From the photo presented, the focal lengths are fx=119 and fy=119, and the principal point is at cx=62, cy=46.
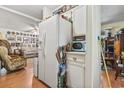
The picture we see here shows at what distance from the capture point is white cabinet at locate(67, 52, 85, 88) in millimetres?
2138

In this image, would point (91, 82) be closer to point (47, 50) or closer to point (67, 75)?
point (67, 75)

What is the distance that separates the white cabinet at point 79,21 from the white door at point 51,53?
49cm

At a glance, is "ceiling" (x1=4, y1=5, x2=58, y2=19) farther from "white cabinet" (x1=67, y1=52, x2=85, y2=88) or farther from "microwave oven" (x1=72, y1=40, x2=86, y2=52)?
"white cabinet" (x1=67, y1=52, x2=85, y2=88)

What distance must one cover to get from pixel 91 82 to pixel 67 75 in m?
0.64

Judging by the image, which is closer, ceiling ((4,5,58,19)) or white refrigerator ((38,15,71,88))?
white refrigerator ((38,15,71,88))

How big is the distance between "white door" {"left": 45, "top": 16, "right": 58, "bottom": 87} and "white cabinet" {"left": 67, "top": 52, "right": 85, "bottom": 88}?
0.94 ft

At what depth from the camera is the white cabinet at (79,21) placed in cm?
244

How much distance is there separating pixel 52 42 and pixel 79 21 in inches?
29.1

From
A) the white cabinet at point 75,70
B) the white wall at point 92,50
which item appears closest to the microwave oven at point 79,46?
the white cabinet at point 75,70

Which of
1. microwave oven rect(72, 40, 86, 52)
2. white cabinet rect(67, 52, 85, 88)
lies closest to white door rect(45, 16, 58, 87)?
white cabinet rect(67, 52, 85, 88)

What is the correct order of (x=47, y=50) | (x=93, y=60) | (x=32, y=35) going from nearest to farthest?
(x=93, y=60), (x=47, y=50), (x=32, y=35)

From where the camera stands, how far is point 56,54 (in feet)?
8.02

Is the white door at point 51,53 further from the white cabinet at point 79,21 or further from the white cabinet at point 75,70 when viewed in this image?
the white cabinet at point 79,21
